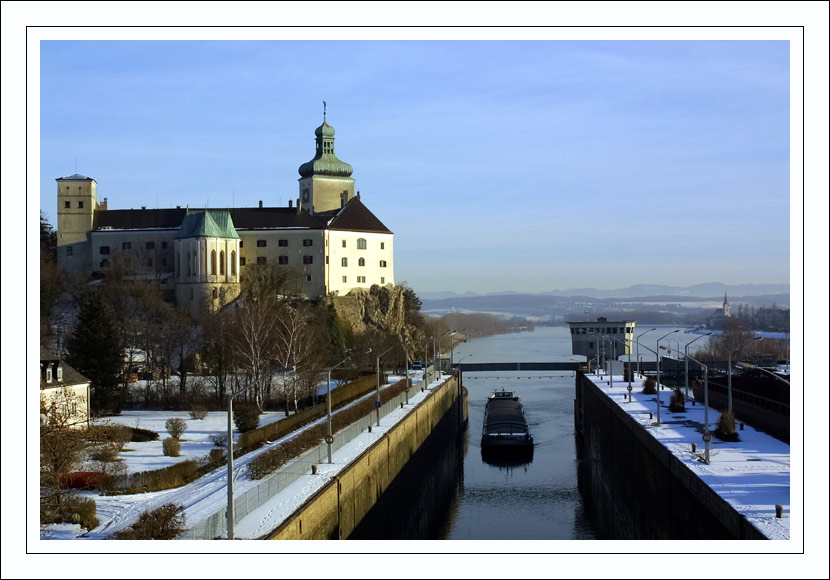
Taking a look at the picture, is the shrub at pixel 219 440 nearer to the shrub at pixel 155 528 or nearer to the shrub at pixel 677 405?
the shrub at pixel 155 528

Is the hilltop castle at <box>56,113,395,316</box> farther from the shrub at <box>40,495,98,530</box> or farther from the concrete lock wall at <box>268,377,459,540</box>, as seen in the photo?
the shrub at <box>40,495,98,530</box>

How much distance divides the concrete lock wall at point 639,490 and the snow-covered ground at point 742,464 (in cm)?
40

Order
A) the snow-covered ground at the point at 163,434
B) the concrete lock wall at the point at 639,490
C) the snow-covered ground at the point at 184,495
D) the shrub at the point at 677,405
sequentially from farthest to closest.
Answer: the shrub at the point at 677,405
the snow-covered ground at the point at 163,434
the concrete lock wall at the point at 639,490
the snow-covered ground at the point at 184,495

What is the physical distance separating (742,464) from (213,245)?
62.9 m

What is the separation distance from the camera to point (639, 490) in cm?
4019

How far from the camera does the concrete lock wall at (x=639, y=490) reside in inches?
1078

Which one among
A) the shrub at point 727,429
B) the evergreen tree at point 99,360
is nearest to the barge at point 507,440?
the shrub at point 727,429

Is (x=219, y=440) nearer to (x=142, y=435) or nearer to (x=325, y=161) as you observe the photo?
(x=142, y=435)

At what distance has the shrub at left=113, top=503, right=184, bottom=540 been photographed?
23.1m

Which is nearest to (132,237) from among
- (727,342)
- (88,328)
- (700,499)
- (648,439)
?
(88,328)

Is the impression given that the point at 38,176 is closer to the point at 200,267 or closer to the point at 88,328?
the point at 88,328

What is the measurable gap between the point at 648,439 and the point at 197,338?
1727 inches

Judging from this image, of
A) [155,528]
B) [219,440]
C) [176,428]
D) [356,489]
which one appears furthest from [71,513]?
[219,440]

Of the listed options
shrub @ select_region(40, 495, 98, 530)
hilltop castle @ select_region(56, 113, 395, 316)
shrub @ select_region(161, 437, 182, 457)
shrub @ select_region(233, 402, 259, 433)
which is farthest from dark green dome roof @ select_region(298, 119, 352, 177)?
shrub @ select_region(40, 495, 98, 530)
